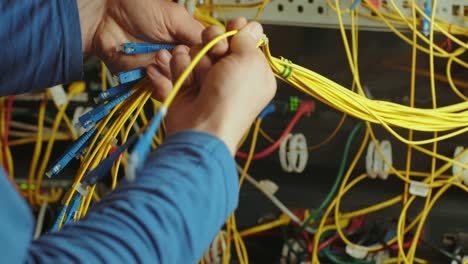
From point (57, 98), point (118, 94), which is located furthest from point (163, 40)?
point (57, 98)

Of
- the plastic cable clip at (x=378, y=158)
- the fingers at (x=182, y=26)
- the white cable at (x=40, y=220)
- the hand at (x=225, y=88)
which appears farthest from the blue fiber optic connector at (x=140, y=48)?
the white cable at (x=40, y=220)

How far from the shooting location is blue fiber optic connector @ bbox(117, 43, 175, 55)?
0.91 m

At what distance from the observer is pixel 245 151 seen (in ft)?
4.51

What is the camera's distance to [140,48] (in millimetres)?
923

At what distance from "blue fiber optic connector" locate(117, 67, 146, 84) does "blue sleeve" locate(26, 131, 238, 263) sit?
8.4 inches

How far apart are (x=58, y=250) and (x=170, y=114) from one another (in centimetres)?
21

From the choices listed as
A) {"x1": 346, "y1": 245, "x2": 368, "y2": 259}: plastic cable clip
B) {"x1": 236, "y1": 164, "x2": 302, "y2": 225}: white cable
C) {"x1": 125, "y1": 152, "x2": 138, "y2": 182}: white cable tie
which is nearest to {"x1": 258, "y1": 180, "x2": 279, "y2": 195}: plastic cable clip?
{"x1": 236, "y1": 164, "x2": 302, "y2": 225}: white cable

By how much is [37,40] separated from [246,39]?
36 cm

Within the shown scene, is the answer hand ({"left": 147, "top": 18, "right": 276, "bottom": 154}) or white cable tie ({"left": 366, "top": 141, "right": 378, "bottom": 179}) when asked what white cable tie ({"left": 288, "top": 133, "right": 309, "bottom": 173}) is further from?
hand ({"left": 147, "top": 18, "right": 276, "bottom": 154})

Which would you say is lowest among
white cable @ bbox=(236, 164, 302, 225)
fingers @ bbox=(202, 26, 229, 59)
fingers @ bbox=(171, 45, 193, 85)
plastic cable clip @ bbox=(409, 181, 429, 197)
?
white cable @ bbox=(236, 164, 302, 225)

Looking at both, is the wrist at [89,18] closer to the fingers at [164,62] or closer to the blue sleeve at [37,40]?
the blue sleeve at [37,40]

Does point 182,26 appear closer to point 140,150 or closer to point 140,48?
point 140,48

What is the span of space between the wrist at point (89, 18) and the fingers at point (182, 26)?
12 centimetres

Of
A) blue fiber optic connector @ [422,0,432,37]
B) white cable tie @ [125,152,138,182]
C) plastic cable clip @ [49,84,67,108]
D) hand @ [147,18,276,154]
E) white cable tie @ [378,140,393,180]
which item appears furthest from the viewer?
plastic cable clip @ [49,84,67,108]
